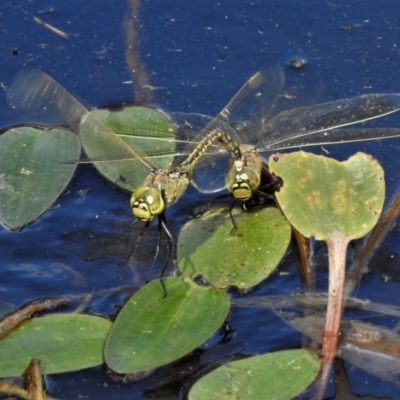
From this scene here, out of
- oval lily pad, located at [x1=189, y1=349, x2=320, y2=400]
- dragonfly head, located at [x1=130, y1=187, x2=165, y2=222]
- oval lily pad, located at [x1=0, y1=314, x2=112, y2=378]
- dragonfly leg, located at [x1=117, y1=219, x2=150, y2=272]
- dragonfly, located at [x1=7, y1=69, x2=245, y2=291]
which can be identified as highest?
dragonfly, located at [x1=7, y1=69, x2=245, y2=291]

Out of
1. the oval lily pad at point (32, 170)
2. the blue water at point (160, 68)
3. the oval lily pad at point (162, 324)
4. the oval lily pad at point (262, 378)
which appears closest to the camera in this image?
the oval lily pad at point (262, 378)

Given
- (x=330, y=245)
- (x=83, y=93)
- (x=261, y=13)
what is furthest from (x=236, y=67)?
(x=330, y=245)

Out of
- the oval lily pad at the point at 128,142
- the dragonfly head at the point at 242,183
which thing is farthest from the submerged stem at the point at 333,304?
the oval lily pad at the point at 128,142

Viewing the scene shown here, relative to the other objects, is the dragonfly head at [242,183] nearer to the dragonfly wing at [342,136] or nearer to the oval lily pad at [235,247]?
the oval lily pad at [235,247]

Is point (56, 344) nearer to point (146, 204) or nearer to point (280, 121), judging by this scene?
point (146, 204)

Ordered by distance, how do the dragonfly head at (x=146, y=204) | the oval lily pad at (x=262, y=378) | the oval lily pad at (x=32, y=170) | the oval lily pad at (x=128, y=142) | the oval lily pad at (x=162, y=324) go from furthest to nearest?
the oval lily pad at (x=128, y=142), the oval lily pad at (x=32, y=170), the dragonfly head at (x=146, y=204), the oval lily pad at (x=162, y=324), the oval lily pad at (x=262, y=378)

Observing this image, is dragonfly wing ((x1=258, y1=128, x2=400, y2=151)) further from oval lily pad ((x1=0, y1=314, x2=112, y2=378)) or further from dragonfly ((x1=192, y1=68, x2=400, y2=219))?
oval lily pad ((x1=0, y1=314, x2=112, y2=378))

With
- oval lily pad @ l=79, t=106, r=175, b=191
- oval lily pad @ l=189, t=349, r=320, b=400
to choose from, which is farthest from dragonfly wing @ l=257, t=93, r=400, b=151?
oval lily pad @ l=189, t=349, r=320, b=400
